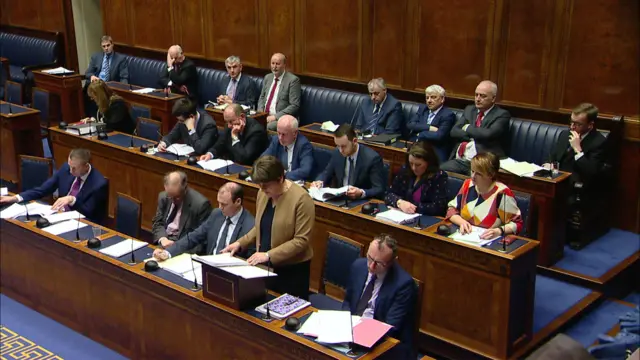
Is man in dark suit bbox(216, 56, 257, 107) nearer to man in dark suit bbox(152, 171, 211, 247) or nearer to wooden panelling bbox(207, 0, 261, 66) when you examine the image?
wooden panelling bbox(207, 0, 261, 66)

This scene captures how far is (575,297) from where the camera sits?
5.75 metres

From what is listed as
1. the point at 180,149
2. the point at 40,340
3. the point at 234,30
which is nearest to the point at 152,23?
the point at 234,30

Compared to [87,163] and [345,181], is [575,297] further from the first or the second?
[87,163]

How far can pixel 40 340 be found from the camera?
17.0 ft

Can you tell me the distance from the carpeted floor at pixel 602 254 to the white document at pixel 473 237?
160 centimetres

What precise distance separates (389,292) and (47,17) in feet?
33.8

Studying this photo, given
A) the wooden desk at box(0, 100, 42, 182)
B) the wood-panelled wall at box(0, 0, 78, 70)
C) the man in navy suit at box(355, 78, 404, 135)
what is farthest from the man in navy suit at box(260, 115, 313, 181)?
the wood-panelled wall at box(0, 0, 78, 70)

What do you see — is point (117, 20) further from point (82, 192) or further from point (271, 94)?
point (82, 192)

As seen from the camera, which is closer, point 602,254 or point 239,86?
point 602,254

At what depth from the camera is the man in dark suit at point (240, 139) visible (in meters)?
6.89

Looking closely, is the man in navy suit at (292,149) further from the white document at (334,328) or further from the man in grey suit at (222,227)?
the white document at (334,328)

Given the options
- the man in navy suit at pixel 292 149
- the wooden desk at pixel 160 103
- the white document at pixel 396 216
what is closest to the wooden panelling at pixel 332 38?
the wooden desk at pixel 160 103

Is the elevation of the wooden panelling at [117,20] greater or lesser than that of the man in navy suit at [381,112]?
greater

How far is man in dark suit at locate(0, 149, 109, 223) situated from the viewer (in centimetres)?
586
